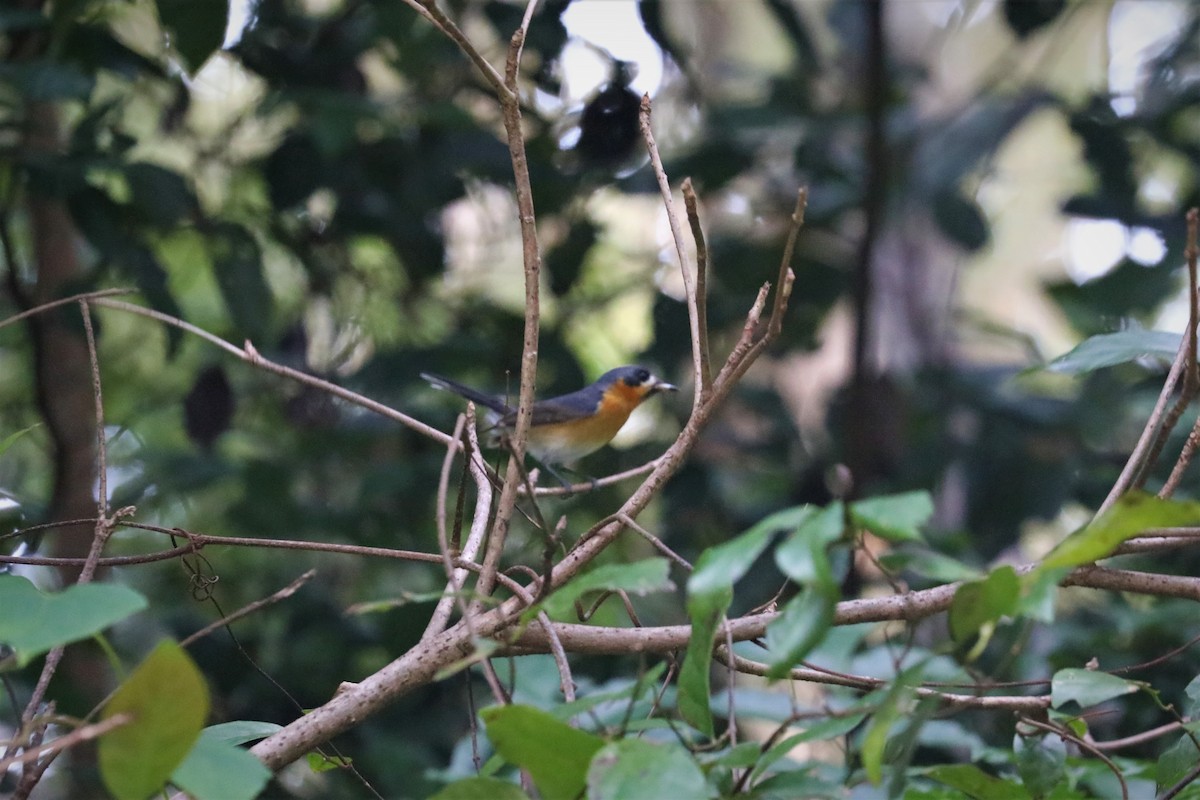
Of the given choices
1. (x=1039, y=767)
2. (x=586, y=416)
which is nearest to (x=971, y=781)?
(x=1039, y=767)

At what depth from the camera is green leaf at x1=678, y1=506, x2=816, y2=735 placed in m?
0.78

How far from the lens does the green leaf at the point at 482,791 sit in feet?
3.08

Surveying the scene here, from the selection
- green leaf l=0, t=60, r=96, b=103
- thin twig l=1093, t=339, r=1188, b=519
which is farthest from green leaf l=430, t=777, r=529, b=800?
green leaf l=0, t=60, r=96, b=103

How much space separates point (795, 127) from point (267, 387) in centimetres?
198

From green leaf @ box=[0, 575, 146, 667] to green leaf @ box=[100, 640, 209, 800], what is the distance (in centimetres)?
4

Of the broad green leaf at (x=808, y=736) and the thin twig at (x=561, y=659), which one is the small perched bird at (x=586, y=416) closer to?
the thin twig at (x=561, y=659)

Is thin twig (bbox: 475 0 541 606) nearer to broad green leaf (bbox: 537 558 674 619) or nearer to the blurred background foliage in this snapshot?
broad green leaf (bbox: 537 558 674 619)

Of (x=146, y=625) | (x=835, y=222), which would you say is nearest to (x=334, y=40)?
(x=835, y=222)

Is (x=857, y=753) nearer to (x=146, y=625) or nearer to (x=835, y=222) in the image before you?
(x=835, y=222)

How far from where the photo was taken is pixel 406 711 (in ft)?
10.6

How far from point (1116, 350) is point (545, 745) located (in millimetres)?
872

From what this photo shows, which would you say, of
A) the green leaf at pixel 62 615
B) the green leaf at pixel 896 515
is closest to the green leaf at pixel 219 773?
the green leaf at pixel 62 615

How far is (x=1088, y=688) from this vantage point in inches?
42.9

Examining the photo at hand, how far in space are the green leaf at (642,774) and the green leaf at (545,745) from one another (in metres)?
0.03
